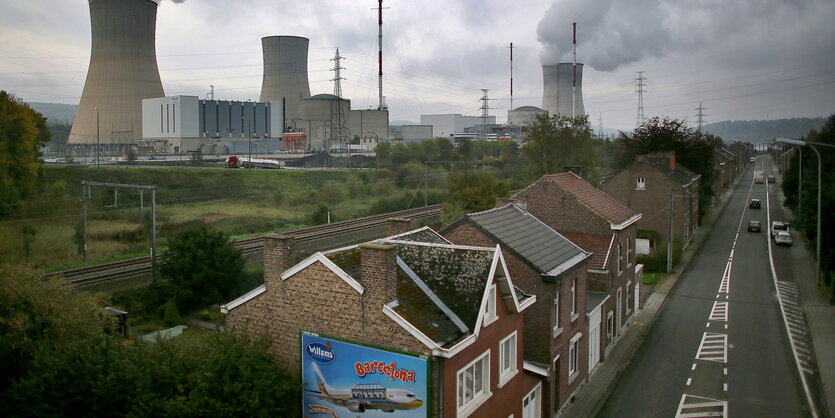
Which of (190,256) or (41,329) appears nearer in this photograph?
(41,329)

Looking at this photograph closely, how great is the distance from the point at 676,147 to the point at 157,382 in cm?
5015

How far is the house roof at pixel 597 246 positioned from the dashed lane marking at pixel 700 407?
17.2ft

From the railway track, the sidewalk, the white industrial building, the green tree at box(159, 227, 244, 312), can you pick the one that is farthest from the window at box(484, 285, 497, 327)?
the white industrial building

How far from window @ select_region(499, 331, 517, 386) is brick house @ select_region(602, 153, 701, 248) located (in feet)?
99.1

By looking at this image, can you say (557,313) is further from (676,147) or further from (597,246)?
(676,147)

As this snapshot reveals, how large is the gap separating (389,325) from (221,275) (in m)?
17.5

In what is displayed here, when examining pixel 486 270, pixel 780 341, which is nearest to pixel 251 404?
pixel 486 270

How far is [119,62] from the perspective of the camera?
59.8 meters

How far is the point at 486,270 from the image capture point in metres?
12.5

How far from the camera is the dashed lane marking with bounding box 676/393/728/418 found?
17227 mm

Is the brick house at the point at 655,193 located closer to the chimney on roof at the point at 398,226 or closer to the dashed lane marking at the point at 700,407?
the dashed lane marking at the point at 700,407

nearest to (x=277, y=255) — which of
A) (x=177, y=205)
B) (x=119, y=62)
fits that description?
(x=177, y=205)

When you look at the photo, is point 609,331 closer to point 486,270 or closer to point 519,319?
point 519,319

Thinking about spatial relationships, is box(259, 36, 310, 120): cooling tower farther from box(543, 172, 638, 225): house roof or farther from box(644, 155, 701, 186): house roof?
box(543, 172, 638, 225): house roof
